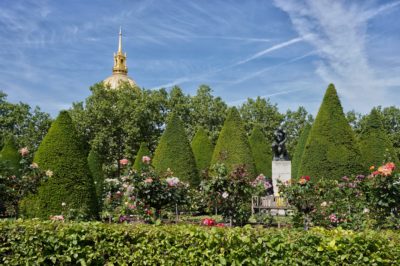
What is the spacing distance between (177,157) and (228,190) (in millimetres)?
9747

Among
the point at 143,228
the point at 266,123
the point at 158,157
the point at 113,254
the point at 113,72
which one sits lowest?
the point at 113,254

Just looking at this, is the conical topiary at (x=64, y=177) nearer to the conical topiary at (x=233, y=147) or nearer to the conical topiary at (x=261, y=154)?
the conical topiary at (x=233, y=147)

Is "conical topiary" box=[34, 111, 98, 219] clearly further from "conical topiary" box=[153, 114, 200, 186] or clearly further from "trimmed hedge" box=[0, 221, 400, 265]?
"conical topiary" box=[153, 114, 200, 186]

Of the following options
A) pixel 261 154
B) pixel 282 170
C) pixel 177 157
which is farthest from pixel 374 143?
pixel 177 157

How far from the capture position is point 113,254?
17.3ft

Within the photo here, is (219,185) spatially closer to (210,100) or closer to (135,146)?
(135,146)

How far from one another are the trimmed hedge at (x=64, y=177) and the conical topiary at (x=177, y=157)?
762 centimetres

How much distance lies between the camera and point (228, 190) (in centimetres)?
977

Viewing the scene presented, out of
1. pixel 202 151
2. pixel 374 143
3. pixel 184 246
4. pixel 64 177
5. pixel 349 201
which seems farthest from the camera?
pixel 202 151

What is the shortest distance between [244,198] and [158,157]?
10172 mm

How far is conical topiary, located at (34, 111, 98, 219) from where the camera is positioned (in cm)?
1055

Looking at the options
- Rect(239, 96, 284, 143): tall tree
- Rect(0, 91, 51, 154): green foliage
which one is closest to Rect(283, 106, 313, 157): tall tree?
Rect(239, 96, 284, 143): tall tree

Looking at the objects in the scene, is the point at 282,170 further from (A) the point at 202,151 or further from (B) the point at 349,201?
(B) the point at 349,201

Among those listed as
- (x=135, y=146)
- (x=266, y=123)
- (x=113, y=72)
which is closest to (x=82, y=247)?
(x=135, y=146)
